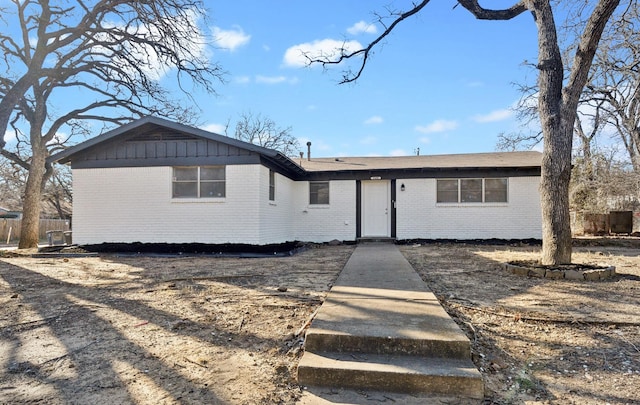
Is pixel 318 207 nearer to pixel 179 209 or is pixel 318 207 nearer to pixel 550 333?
pixel 179 209

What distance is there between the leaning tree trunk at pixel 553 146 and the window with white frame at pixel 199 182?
312 inches

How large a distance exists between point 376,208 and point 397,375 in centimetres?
1157

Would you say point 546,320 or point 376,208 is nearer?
point 546,320

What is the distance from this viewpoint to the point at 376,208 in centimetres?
1412

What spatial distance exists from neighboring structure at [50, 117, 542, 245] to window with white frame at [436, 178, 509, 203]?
0.04m

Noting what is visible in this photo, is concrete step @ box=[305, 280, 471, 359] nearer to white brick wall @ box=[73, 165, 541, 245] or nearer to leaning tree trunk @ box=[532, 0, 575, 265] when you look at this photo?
leaning tree trunk @ box=[532, 0, 575, 265]

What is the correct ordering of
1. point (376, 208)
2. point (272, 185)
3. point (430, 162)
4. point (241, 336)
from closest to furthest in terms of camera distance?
1. point (241, 336)
2. point (272, 185)
3. point (376, 208)
4. point (430, 162)

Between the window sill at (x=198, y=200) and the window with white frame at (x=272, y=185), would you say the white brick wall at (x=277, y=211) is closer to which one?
the window with white frame at (x=272, y=185)

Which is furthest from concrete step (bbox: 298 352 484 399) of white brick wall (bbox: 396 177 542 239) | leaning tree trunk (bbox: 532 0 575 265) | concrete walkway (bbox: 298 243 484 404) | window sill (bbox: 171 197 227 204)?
white brick wall (bbox: 396 177 542 239)

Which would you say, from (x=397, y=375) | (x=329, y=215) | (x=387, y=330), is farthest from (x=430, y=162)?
(x=397, y=375)

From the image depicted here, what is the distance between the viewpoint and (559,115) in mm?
7176

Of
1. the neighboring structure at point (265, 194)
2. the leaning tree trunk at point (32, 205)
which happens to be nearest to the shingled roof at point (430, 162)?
the neighboring structure at point (265, 194)

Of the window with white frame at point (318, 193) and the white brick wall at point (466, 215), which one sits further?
the window with white frame at point (318, 193)

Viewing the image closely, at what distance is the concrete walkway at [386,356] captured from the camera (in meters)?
2.63
